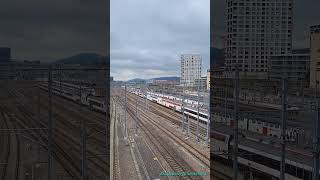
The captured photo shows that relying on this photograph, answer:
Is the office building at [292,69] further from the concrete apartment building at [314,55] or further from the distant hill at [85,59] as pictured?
the distant hill at [85,59]

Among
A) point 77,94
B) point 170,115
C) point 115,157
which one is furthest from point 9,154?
point 170,115

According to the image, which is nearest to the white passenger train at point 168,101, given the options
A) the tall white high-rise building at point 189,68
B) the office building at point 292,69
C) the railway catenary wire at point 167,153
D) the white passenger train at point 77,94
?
the tall white high-rise building at point 189,68

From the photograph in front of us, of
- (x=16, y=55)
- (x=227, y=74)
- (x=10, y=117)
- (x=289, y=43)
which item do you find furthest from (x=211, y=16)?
(x=10, y=117)

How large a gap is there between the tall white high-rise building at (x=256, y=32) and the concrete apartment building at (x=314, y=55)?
19 centimetres

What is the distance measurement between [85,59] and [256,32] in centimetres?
132

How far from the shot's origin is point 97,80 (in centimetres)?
261

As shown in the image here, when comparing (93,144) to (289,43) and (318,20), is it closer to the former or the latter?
(289,43)

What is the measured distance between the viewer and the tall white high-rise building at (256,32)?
291 cm

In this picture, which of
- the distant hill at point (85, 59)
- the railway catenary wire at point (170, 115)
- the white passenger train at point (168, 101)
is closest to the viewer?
the distant hill at point (85, 59)

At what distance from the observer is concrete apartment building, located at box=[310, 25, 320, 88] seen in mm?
2684

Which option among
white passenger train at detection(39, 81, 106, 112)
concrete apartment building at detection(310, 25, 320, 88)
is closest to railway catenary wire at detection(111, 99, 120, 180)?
white passenger train at detection(39, 81, 106, 112)

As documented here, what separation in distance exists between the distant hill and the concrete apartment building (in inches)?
56.3

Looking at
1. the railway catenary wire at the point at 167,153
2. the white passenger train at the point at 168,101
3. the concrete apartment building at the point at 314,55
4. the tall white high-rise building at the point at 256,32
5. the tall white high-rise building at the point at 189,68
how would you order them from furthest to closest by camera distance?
the white passenger train at the point at 168,101, the tall white high-rise building at the point at 189,68, the railway catenary wire at the point at 167,153, the tall white high-rise building at the point at 256,32, the concrete apartment building at the point at 314,55

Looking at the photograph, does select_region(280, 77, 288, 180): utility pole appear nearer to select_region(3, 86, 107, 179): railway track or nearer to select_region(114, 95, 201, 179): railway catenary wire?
select_region(3, 86, 107, 179): railway track
